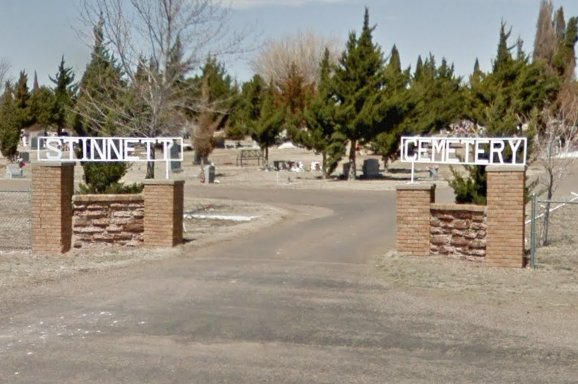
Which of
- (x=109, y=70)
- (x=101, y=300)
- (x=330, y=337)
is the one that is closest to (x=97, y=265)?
(x=101, y=300)

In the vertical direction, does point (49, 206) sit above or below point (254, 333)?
above

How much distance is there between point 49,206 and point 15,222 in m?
7.66

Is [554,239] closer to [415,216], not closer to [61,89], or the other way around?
[415,216]

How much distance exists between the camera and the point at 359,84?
41.6 m

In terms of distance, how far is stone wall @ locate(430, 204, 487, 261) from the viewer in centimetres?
1517

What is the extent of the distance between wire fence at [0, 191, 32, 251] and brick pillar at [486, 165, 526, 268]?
9629 millimetres

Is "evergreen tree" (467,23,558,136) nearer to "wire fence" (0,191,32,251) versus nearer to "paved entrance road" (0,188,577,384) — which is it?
"wire fence" (0,191,32,251)

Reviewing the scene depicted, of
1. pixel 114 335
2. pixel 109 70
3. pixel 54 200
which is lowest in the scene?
pixel 114 335

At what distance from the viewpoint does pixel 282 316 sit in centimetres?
1045

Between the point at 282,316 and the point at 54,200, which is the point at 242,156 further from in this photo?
the point at 282,316

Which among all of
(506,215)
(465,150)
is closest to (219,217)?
(465,150)

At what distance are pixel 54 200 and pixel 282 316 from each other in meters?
7.52

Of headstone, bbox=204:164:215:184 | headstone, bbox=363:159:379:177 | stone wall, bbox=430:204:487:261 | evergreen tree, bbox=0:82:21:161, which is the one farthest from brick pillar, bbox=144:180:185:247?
evergreen tree, bbox=0:82:21:161

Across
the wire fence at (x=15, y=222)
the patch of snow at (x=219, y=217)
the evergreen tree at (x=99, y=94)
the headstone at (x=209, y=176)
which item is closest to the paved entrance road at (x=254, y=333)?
the wire fence at (x=15, y=222)
